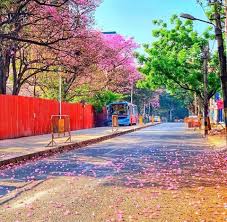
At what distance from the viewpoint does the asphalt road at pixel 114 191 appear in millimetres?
7836

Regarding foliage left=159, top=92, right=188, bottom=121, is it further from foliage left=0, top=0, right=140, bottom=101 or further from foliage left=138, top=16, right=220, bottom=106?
foliage left=138, top=16, right=220, bottom=106

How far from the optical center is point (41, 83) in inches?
1719

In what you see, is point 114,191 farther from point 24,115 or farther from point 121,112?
point 121,112

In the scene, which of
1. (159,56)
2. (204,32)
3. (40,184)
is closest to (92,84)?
(159,56)

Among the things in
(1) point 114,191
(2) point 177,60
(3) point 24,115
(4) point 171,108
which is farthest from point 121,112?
Result: (4) point 171,108

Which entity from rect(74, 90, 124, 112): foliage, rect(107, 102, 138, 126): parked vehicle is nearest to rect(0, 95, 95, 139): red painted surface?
rect(74, 90, 124, 112): foliage

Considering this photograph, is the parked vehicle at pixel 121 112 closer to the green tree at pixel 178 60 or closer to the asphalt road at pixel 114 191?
the green tree at pixel 178 60

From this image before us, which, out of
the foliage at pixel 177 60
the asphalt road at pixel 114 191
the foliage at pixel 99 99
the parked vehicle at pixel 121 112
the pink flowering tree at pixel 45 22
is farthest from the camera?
the parked vehicle at pixel 121 112

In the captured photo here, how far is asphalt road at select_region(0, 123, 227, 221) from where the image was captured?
7836 millimetres

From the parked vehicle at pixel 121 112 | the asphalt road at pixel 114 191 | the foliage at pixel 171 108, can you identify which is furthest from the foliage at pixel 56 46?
the foliage at pixel 171 108

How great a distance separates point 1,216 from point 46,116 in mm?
28289

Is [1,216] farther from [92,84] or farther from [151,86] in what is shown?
[92,84]

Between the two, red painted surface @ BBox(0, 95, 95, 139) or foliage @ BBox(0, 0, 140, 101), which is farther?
red painted surface @ BBox(0, 95, 95, 139)

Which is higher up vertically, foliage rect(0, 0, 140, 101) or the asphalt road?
foliage rect(0, 0, 140, 101)
